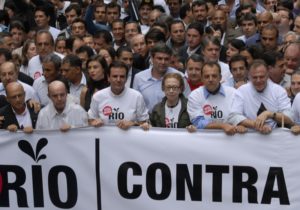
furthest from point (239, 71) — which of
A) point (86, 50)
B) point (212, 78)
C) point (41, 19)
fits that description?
point (41, 19)

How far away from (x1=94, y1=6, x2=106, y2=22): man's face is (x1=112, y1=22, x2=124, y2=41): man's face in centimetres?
138

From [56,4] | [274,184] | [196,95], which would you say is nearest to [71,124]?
[196,95]

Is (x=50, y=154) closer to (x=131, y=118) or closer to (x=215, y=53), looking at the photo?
(x=131, y=118)

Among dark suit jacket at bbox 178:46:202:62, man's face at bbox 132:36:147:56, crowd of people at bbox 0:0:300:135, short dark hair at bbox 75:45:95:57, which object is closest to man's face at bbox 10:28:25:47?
crowd of people at bbox 0:0:300:135

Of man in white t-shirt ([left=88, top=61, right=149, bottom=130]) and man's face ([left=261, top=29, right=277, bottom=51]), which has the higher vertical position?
man's face ([left=261, top=29, right=277, bottom=51])

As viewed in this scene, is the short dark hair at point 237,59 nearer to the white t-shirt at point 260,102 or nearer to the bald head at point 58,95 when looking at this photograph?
the white t-shirt at point 260,102

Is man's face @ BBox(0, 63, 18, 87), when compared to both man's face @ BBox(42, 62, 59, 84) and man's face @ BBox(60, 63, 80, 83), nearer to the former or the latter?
man's face @ BBox(42, 62, 59, 84)

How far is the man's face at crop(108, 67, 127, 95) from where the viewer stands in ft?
39.1

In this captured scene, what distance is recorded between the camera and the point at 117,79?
11930 millimetres

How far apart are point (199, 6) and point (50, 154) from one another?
565cm

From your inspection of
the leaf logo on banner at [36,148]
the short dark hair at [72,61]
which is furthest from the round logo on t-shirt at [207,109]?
the short dark hair at [72,61]

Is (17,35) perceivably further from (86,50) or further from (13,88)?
(13,88)

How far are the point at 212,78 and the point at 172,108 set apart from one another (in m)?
0.53

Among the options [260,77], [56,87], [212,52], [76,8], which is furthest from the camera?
[76,8]
